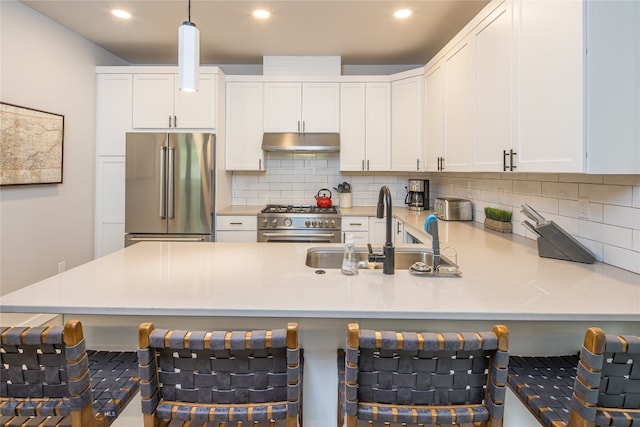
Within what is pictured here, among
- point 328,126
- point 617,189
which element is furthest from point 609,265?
point 328,126

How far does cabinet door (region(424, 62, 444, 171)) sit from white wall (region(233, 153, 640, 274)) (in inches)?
14.0

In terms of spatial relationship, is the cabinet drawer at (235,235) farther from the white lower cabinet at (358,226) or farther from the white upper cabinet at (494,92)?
the white upper cabinet at (494,92)

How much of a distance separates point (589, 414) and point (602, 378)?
0.09 meters

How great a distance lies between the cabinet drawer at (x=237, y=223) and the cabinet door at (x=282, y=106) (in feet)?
3.37

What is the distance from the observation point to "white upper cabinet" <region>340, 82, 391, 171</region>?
407 centimetres

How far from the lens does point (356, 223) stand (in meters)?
3.76

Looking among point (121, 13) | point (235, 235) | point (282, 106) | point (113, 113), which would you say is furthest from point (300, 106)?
point (113, 113)

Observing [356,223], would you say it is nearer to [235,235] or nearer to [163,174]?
[235,235]

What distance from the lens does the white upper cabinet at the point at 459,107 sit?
8.50ft

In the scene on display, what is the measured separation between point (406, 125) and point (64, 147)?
130 inches

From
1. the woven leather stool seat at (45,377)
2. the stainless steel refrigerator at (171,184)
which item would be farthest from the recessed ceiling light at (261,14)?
the woven leather stool seat at (45,377)

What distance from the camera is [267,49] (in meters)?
3.88

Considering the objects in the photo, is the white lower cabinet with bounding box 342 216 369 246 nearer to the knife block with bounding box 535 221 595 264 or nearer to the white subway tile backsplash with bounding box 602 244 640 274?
the knife block with bounding box 535 221 595 264

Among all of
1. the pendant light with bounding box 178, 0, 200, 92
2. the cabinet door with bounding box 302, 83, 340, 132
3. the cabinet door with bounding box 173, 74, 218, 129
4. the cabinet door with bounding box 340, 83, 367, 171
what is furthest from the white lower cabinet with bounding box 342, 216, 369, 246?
the pendant light with bounding box 178, 0, 200, 92
